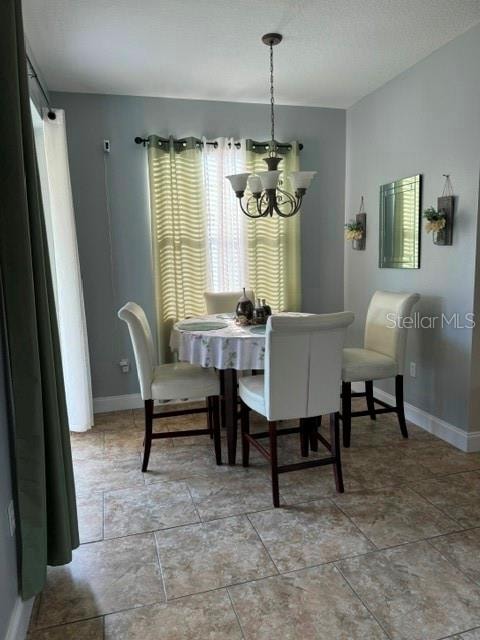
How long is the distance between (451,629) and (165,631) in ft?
3.40

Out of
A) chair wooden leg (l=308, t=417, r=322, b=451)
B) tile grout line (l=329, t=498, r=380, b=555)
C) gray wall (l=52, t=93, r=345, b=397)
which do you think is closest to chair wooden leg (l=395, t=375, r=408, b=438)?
chair wooden leg (l=308, t=417, r=322, b=451)

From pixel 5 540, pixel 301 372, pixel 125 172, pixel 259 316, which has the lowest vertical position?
pixel 5 540

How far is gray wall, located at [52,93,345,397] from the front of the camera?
3.77m

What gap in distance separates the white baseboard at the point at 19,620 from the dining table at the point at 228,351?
4.75ft

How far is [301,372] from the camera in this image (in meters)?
2.40

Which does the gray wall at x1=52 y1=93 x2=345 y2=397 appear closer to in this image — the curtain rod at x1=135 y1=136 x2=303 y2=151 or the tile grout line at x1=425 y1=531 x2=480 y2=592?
the curtain rod at x1=135 y1=136 x2=303 y2=151

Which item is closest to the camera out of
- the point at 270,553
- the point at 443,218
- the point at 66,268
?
Result: the point at 270,553

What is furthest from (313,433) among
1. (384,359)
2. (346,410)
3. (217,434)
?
(384,359)

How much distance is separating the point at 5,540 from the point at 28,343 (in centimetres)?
68

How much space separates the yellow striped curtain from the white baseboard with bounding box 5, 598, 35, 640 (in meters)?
2.40

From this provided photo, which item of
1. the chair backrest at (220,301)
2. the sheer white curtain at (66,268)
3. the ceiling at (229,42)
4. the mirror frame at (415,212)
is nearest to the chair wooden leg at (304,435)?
the chair backrest at (220,301)

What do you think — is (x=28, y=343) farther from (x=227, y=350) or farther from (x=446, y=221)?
(x=446, y=221)

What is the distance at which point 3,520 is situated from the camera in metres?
1.54

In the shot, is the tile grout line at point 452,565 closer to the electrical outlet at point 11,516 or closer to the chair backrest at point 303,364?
the chair backrest at point 303,364
